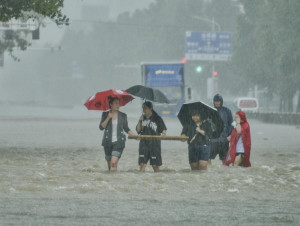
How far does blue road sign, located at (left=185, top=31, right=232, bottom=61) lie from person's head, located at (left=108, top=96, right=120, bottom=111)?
215 feet

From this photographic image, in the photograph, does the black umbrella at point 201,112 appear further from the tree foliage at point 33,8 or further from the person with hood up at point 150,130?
the tree foliage at point 33,8

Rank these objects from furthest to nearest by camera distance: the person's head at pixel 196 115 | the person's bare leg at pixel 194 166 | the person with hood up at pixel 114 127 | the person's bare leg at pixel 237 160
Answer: the person's bare leg at pixel 237 160 → the person's bare leg at pixel 194 166 → the person's head at pixel 196 115 → the person with hood up at pixel 114 127

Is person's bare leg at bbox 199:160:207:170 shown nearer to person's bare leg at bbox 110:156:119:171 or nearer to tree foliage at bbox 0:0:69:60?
person's bare leg at bbox 110:156:119:171

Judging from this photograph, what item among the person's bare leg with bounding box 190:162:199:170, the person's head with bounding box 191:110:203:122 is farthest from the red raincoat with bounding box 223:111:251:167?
the person's head with bounding box 191:110:203:122

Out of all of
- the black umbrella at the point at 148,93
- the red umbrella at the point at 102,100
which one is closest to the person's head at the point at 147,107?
the black umbrella at the point at 148,93

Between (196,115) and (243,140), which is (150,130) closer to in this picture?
(196,115)

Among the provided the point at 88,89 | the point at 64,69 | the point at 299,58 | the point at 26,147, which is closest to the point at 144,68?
the point at 299,58

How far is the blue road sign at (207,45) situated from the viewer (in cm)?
8231

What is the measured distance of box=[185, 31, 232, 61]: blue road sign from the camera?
82312 mm

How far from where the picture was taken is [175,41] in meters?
120

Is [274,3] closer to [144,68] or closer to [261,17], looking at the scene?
[261,17]

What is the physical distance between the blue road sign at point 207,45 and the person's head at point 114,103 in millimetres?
65437

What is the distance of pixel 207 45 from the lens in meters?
82.9

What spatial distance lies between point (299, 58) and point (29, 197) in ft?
169
